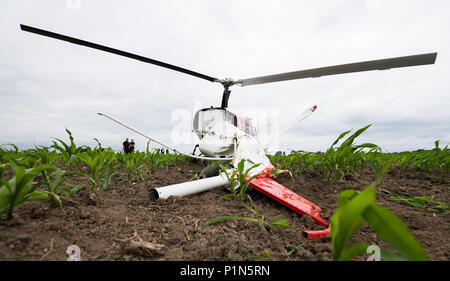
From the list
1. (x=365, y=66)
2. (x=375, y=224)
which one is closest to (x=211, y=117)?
(x=365, y=66)

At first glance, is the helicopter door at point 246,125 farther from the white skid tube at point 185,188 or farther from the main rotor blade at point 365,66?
the white skid tube at point 185,188

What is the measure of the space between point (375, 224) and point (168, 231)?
914 mm

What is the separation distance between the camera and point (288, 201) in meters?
1.46

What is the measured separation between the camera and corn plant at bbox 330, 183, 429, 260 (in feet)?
1.48

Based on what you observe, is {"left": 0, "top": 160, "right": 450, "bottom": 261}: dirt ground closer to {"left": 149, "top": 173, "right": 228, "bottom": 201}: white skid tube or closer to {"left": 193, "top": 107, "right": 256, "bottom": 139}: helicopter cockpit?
{"left": 149, "top": 173, "right": 228, "bottom": 201}: white skid tube

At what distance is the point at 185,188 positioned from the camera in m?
1.53

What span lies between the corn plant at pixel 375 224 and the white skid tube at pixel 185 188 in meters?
1.16

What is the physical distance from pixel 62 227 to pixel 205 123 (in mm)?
2897

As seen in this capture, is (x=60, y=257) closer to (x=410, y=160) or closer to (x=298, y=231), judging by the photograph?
(x=298, y=231)

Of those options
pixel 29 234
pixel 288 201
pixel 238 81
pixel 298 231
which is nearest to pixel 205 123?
pixel 238 81

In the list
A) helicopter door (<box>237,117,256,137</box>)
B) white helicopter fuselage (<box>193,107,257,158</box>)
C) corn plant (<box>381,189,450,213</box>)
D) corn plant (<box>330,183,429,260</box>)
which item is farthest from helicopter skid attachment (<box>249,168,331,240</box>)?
helicopter door (<box>237,117,256,137</box>)

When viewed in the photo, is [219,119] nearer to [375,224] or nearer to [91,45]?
[91,45]

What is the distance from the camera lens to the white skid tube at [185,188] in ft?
4.64
